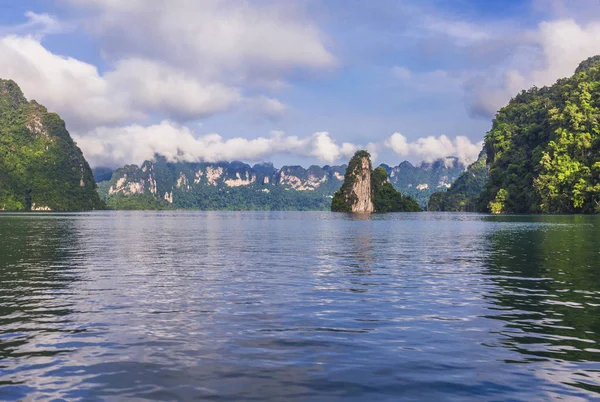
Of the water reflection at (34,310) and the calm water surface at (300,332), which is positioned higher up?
the water reflection at (34,310)

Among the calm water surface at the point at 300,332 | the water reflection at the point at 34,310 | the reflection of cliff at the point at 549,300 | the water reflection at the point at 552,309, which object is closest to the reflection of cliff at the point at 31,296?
the water reflection at the point at 34,310

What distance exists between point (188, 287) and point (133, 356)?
13.9m

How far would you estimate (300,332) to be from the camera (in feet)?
60.7

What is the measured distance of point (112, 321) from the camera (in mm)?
20297

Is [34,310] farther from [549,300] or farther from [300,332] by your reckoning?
[549,300]

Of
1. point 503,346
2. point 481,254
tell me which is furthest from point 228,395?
point 481,254

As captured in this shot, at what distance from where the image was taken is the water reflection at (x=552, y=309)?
14953mm

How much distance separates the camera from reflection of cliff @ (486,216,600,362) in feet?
55.4

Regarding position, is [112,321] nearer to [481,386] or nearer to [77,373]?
[77,373]

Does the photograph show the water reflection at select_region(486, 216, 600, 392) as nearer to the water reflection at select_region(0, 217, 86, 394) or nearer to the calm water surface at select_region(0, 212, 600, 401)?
the calm water surface at select_region(0, 212, 600, 401)

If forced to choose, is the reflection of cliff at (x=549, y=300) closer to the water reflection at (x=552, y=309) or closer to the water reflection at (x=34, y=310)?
the water reflection at (x=552, y=309)

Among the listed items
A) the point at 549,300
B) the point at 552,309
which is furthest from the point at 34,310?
the point at 549,300

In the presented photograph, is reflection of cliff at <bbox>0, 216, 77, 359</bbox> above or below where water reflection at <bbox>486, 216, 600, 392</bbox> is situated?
above

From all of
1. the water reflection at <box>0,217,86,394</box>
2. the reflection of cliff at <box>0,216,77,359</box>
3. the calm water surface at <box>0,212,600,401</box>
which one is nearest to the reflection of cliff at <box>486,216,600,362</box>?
the calm water surface at <box>0,212,600,401</box>
